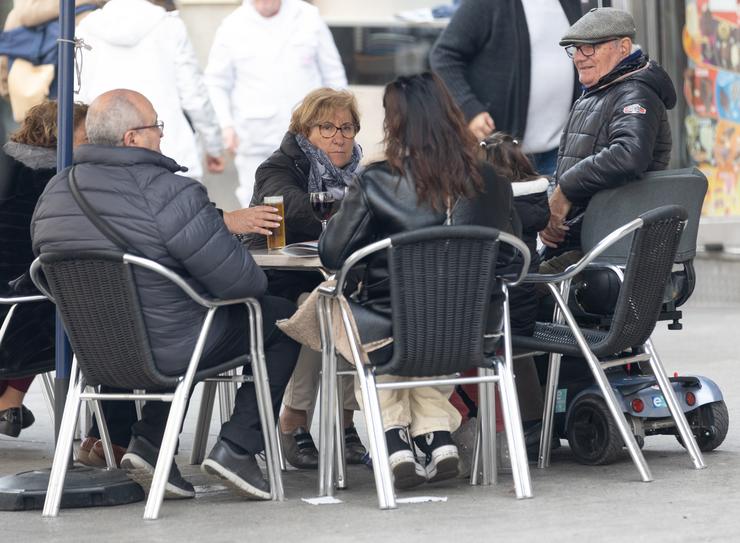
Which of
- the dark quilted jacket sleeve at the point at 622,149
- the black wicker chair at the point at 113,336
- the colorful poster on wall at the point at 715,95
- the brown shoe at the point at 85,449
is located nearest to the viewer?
the black wicker chair at the point at 113,336

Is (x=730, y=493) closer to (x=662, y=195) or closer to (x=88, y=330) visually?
(x=662, y=195)

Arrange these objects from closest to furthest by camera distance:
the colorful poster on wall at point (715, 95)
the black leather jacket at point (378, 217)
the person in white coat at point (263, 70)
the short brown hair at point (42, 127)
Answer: the black leather jacket at point (378, 217)
the short brown hair at point (42, 127)
the person in white coat at point (263, 70)
the colorful poster on wall at point (715, 95)

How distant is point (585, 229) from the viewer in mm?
6086

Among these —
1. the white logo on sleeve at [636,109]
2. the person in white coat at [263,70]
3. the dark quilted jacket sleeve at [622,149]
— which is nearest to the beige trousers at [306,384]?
the dark quilted jacket sleeve at [622,149]

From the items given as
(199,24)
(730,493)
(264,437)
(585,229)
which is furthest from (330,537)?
(199,24)

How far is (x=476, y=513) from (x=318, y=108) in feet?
6.96

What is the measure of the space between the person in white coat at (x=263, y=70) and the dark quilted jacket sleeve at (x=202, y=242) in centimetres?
564

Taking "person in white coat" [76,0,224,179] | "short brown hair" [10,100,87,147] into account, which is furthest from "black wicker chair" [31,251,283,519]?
"person in white coat" [76,0,224,179]

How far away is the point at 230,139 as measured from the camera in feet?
35.6

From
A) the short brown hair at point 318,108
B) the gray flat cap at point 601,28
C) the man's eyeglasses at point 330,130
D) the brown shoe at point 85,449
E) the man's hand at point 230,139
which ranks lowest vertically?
the brown shoe at point 85,449

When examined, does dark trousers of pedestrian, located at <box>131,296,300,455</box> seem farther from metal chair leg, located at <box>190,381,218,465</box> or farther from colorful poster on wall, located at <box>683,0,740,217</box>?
colorful poster on wall, located at <box>683,0,740,217</box>

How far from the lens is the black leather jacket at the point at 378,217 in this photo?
5.16 metres

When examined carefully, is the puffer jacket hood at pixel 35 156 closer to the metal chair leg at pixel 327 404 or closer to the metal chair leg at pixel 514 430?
the metal chair leg at pixel 327 404

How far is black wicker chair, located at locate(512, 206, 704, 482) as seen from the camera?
5406 mm
